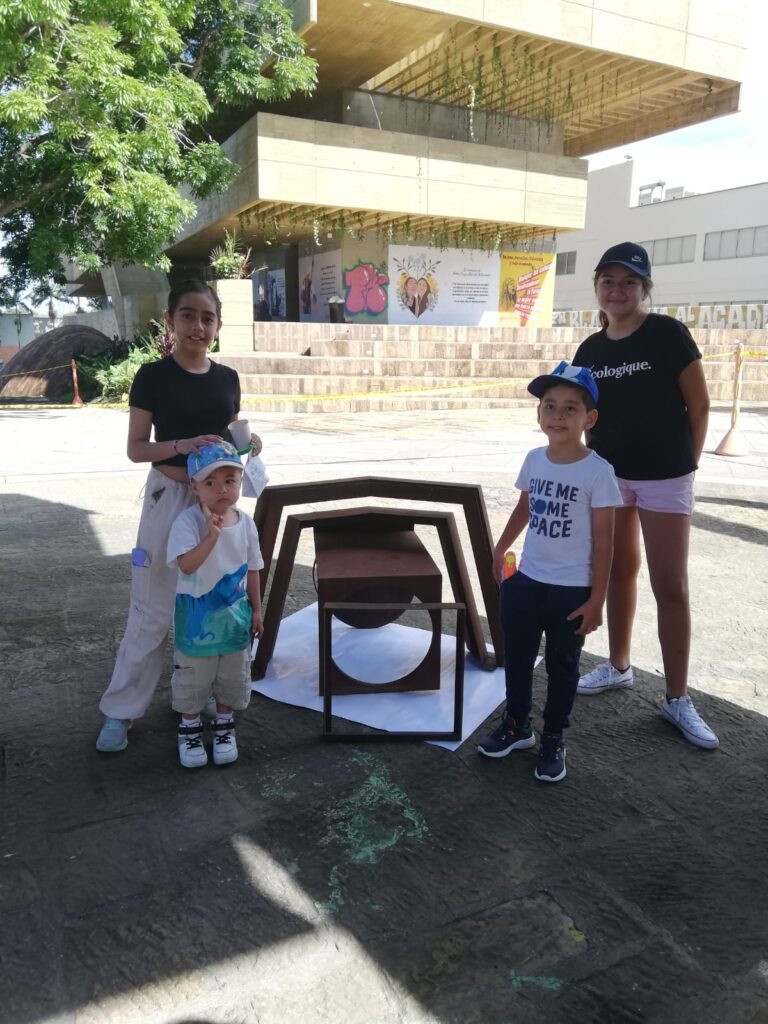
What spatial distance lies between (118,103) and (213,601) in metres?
11.7

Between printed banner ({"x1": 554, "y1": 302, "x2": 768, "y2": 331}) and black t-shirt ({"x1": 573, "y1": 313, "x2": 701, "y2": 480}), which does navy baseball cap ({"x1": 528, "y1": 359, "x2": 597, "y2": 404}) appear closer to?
black t-shirt ({"x1": 573, "y1": 313, "x2": 701, "y2": 480})

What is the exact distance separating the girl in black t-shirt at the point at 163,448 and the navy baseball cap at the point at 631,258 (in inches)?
62.1

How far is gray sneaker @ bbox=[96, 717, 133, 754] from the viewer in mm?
2881

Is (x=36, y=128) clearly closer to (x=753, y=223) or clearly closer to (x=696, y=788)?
Result: (x=696, y=788)

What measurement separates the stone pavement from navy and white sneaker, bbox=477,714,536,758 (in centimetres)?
7

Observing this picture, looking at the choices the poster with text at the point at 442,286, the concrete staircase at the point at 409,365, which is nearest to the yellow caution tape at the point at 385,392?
the concrete staircase at the point at 409,365

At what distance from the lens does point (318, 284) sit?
25797 millimetres

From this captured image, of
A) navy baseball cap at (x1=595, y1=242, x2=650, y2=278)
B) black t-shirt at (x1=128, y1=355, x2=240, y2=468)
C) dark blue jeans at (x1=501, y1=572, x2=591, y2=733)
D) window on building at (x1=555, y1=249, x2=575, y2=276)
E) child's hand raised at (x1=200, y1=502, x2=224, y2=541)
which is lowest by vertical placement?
dark blue jeans at (x1=501, y1=572, x2=591, y2=733)

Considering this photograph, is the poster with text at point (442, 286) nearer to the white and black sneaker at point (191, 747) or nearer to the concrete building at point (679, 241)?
the concrete building at point (679, 241)

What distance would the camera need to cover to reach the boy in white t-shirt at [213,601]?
8.64ft

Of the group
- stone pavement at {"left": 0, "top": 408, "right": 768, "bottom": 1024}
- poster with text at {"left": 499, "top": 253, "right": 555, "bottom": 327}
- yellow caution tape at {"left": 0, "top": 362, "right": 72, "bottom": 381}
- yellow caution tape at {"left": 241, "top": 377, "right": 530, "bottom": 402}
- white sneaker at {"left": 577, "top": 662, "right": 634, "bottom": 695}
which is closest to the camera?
stone pavement at {"left": 0, "top": 408, "right": 768, "bottom": 1024}

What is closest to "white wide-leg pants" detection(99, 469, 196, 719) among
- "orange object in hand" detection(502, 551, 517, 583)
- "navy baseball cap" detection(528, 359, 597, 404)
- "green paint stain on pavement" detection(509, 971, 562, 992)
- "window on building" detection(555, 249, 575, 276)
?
"orange object in hand" detection(502, 551, 517, 583)

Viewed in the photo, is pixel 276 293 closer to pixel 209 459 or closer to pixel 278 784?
pixel 209 459

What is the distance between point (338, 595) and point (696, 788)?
155 cm
